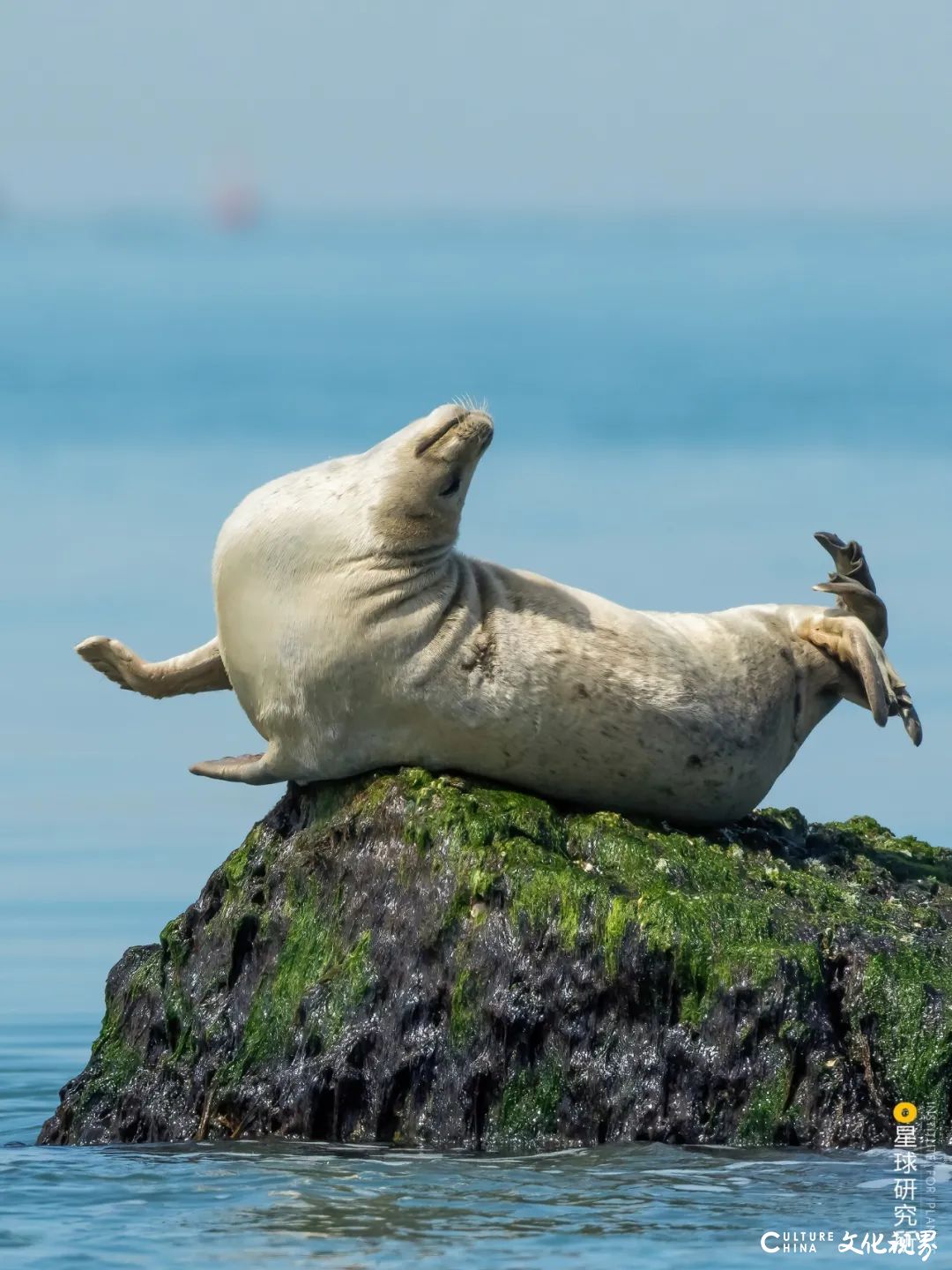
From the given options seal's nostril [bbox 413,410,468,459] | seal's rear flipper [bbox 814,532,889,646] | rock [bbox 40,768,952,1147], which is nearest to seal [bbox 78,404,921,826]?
seal's nostril [bbox 413,410,468,459]

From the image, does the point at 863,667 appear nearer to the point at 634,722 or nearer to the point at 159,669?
the point at 634,722

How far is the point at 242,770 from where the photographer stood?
36.8 ft

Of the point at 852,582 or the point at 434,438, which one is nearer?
the point at 434,438

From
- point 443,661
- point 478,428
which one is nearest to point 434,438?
point 478,428

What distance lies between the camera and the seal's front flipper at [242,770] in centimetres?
1113

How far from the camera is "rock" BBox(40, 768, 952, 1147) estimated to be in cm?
1011

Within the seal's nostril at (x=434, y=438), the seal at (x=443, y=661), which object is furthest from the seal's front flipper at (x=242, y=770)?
the seal's nostril at (x=434, y=438)

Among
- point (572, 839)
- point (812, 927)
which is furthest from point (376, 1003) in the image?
point (812, 927)

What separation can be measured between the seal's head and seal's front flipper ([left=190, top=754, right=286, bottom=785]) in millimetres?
1110

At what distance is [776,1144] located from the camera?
1002 cm

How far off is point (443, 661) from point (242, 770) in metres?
1.13

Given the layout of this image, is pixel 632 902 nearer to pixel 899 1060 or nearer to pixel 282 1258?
pixel 899 1060

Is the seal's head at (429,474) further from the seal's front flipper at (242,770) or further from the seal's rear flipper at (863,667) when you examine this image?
the seal's rear flipper at (863,667)

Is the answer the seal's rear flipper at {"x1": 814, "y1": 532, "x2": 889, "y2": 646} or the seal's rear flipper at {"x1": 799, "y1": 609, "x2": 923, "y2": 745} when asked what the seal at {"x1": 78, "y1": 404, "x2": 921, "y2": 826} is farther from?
the seal's rear flipper at {"x1": 814, "y1": 532, "x2": 889, "y2": 646}
